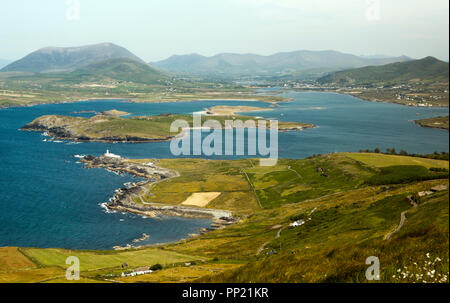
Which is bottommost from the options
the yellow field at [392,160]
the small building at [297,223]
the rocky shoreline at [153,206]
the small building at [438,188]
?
the rocky shoreline at [153,206]

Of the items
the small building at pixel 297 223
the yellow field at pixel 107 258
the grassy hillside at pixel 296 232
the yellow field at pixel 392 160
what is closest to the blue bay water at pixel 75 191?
the yellow field at pixel 107 258

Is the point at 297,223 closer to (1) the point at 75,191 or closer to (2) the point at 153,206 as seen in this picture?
(2) the point at 153,206

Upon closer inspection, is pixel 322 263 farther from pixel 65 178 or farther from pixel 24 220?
pixel 65 178

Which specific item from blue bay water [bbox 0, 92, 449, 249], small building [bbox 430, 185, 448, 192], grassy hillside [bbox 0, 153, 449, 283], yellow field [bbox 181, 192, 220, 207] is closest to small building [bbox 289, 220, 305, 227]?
grassy hillside [bbox 0, 153, 449, 283]

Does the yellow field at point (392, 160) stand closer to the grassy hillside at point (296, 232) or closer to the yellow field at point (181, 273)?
the grassy hillside at point (296, 232)

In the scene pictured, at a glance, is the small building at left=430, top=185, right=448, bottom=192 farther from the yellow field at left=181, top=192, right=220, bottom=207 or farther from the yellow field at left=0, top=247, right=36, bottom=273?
the yellow field at left=0, top=247, right=36, bottom=273

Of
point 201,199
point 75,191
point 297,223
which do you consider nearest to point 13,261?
point 297,223
